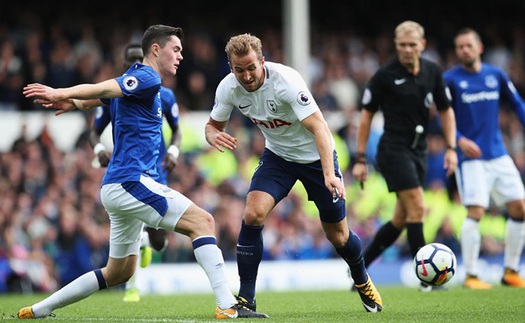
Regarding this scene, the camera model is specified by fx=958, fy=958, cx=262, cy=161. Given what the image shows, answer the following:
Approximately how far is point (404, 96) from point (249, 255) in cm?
327

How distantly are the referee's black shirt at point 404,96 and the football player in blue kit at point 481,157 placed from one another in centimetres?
86

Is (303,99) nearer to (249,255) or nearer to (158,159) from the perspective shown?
(249,255)

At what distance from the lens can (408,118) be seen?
33.2 ft

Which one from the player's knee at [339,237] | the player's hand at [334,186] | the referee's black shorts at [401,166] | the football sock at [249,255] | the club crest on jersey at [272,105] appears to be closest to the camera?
the player's hand at [334,186]

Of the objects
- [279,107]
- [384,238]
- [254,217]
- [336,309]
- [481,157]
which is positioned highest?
[279,107]

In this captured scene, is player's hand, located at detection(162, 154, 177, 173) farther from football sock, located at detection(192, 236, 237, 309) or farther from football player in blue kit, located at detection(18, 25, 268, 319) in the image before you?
football sock, located at detection(192, 236, 237, 309)

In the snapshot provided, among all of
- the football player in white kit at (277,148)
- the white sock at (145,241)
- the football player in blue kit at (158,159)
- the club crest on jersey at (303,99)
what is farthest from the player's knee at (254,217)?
the white sock at (145,241)

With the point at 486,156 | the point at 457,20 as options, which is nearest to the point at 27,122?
the point at 486,156

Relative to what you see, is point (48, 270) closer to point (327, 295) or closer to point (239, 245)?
point (327, 295)

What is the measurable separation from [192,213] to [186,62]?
12.5 m

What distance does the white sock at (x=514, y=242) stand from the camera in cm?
1099

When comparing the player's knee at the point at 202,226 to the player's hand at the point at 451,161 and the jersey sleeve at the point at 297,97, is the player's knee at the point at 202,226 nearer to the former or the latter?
the jersey sleeve at the point at 297,97

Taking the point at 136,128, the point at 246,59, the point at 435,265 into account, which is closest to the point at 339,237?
the point at 435,265

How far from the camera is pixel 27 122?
17.2 metres
